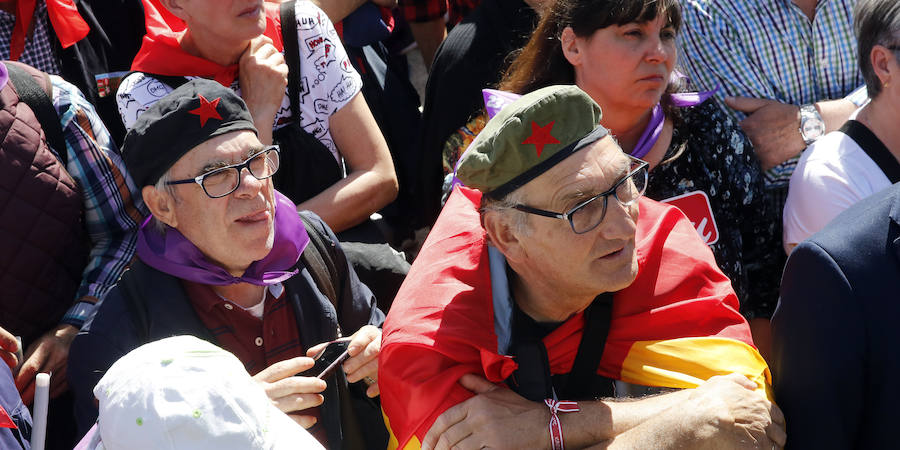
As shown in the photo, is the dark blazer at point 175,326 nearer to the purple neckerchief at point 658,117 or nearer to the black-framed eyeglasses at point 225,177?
the black-framed eyeglasses at point 225,177

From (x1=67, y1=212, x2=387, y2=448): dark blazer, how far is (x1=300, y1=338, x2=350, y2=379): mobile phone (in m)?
0.04

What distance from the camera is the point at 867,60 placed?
112 inches

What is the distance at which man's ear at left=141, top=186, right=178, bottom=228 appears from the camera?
258 cm

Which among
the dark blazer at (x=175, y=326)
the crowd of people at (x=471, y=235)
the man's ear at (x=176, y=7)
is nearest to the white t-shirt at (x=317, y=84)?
the crowd of people at (x=471, y=235)

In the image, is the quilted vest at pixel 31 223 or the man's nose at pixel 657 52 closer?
the quilted vest at pixel 31 223

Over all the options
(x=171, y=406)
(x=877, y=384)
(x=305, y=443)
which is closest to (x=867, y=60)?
(x=877, y=384)

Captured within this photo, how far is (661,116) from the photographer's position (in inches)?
125

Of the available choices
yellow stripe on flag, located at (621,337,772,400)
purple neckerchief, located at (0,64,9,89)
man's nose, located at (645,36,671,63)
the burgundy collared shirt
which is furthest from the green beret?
purple neckerchief, located at (0,64,9,89)

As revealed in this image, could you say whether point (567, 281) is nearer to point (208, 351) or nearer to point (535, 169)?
point (535, 169)

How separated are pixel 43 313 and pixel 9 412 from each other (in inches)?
27.5

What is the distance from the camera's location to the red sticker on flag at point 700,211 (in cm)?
309

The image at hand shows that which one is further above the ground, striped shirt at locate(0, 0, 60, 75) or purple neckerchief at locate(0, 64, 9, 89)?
purple neckerchief at locate(0, 64, 9, 89)

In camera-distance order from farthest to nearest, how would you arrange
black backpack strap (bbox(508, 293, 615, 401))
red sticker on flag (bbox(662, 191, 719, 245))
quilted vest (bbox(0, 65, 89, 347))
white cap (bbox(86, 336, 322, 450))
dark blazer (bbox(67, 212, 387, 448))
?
red sticker on flag (bbox(662, 191, 719, 245)) → quilted vest (bbox(0, 65, 89, 347)) → dark blazer (bbox(67, 212, 387, 448)) → black backpack strap (bbox(508, 293, 615, 401)) → white cap (bbox(86, 336, 322, 450))

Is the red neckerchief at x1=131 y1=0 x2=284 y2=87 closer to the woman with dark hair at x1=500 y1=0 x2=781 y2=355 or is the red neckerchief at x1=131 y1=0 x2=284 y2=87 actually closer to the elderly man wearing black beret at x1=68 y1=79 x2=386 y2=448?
the elderly man wearing black beret at x1=68 y1=79 x2=386 y2=448
